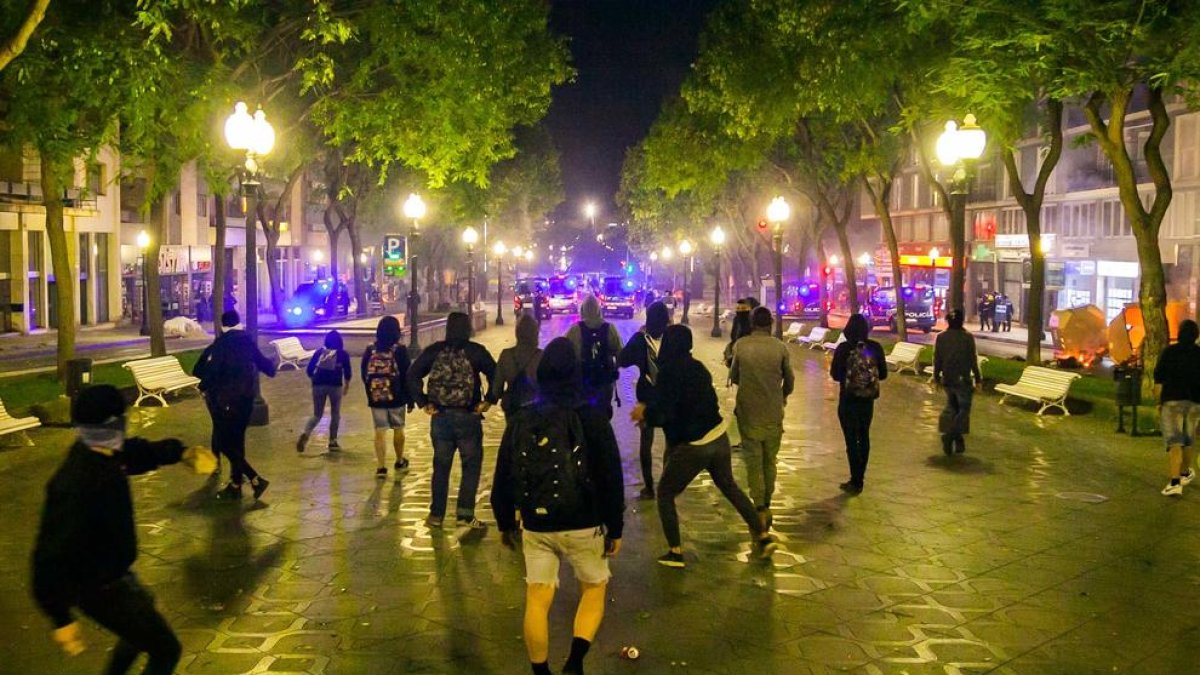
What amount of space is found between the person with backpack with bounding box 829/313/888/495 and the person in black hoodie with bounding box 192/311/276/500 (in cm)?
541

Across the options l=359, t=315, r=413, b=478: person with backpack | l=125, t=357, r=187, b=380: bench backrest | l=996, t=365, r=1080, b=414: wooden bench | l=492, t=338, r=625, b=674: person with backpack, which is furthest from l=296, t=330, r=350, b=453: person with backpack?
l=996, t=365, r=1080, b=414: wooden bench

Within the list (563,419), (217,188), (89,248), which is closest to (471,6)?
(217,188)

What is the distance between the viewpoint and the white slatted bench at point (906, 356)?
2394 cm

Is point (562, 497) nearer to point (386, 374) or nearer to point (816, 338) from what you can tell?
point (386, 374)

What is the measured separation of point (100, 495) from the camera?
4.79m

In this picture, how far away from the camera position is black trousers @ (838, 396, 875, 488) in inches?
427

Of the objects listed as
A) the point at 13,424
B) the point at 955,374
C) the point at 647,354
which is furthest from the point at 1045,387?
the point at 13,424

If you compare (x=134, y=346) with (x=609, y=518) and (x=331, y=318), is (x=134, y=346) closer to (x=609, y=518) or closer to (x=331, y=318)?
(x=331, y=318)

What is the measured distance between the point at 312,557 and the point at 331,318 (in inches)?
1433

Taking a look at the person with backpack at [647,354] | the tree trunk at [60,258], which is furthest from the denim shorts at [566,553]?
the tree trunk at [60,258]

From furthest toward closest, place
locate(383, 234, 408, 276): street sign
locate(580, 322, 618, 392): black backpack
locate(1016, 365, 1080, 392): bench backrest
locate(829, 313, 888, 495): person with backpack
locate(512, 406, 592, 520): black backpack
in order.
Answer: locate(383, 234, 408, 276): street sign, locate(1016, 365, 1080, 392): bench backrest, locate(829, 313, 888, 495): person with backpack, locate(580, 322, 618, 392): black backpack, locate(512, 406, 592, 520): black backpack

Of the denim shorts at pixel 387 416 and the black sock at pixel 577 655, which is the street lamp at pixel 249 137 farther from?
the black sock at pixel 577 655

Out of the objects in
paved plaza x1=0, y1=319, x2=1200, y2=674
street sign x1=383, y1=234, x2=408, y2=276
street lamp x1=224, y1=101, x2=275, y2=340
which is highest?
street lamp x1=224, y1=101, x2=275, y2=340

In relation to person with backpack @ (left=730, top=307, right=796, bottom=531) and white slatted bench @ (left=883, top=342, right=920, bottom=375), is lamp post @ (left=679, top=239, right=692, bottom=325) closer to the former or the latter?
white slatted bench @ (left=883, top=342, right=920, bottom=375)
